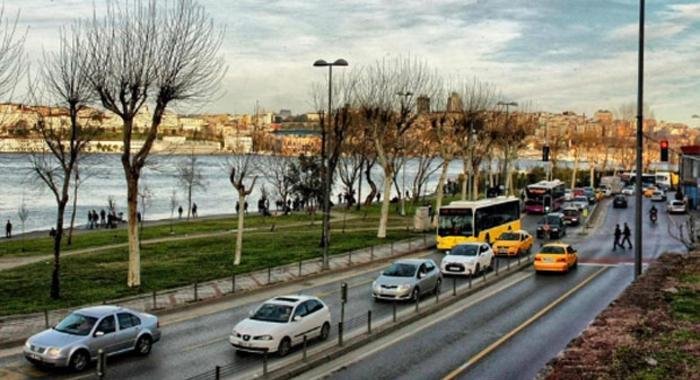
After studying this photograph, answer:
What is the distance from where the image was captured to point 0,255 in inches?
1577

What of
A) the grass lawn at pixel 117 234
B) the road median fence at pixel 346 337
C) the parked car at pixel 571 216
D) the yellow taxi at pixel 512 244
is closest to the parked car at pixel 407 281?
the road median fence at pixel 346 337

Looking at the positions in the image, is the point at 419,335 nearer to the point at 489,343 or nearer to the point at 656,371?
the point at 489,343

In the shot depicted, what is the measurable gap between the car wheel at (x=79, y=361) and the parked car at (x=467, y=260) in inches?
731

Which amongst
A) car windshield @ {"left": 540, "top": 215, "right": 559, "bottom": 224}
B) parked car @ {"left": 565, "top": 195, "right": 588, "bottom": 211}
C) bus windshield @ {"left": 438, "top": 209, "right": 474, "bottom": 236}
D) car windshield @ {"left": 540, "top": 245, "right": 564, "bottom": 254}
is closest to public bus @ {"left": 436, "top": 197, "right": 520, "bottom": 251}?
bus windshield @ {"left": 438, "top": 209, "right": 474, "bottom": 236}

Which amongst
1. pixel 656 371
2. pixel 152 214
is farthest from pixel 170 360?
pixel 152 214

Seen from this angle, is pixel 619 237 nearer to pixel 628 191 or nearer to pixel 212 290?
pixel 212 290

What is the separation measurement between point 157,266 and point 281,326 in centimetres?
1660

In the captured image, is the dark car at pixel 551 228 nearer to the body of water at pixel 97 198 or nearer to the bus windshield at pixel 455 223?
the bus windshield at pixel 455 223

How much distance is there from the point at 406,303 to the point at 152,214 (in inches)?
2854

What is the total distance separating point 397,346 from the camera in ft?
65.7

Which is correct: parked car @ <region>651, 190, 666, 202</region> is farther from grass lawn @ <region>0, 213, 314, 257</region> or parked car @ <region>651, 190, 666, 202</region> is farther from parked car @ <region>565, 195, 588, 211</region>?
grass lawn @ <region>0, 213, 314, 257</region>

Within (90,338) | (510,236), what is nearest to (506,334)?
(90,338)

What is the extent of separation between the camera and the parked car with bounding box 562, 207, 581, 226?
62.1 m

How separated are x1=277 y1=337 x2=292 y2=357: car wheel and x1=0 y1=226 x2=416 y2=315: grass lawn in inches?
364
